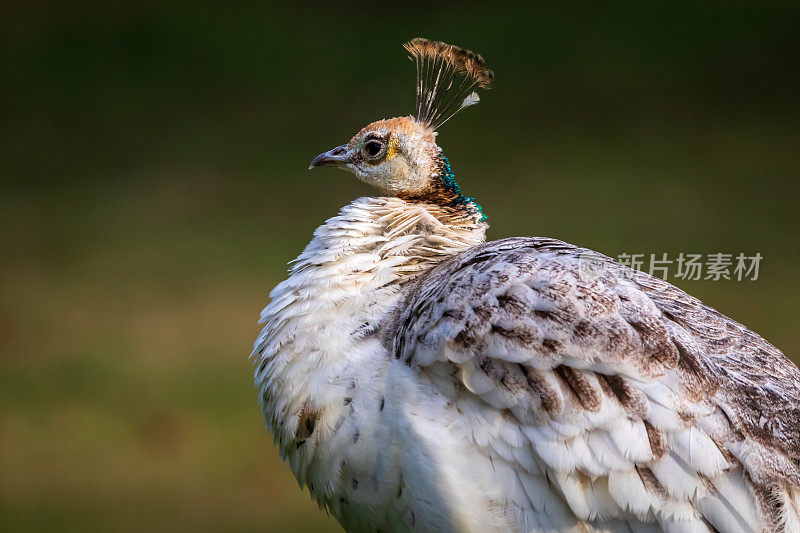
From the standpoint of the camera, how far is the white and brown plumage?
1249mm

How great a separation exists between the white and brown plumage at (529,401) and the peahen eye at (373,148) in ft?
0.96

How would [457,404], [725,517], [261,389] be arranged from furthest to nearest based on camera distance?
[261,389]
[457,404]
[725,517]

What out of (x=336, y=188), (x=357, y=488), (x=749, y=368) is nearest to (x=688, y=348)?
(x=749, y=368)

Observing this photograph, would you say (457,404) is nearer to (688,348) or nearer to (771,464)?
(688,348)

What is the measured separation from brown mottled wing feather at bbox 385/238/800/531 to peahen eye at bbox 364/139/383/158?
0.44 metres

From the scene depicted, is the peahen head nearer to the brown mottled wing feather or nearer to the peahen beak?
the peahen beak

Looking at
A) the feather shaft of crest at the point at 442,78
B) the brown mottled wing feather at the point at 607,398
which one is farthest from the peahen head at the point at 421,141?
the brown mottled wing feather at the point at 607,398

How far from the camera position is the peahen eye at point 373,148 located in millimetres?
1737

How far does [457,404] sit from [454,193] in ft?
1.77

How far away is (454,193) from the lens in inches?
68.6

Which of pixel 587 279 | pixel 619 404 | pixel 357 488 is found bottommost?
pixel 357 488

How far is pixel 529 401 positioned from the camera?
4.26ft

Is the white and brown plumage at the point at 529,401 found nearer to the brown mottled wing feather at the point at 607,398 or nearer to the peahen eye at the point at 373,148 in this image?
the brown mottled wing feather at the point at 607,398

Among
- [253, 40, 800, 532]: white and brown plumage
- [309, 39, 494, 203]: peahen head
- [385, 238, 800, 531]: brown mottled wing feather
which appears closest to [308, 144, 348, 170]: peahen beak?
[309, 39, 494, 203]: peahen head
